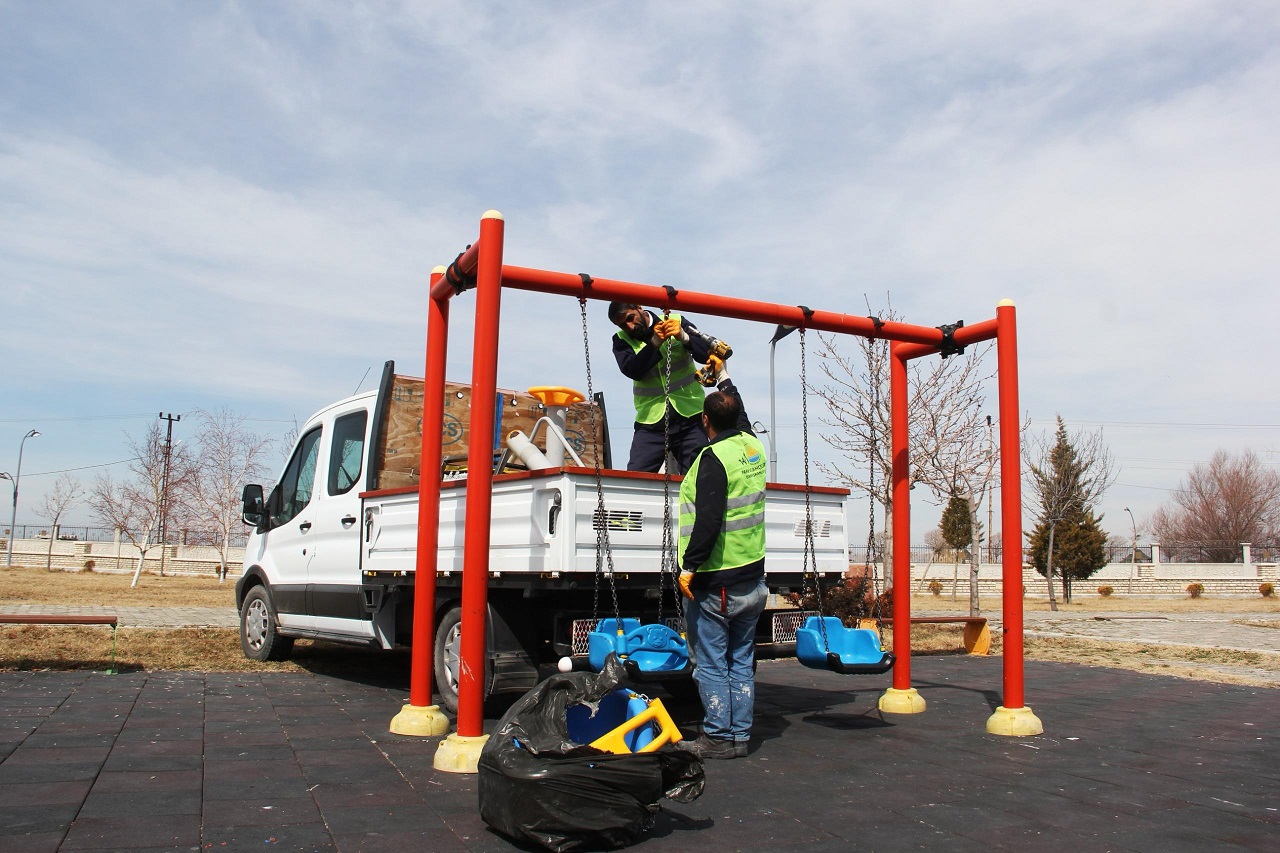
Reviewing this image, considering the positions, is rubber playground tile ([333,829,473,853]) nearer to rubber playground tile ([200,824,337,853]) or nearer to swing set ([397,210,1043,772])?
rubber playground tile ([200,824,337,853])

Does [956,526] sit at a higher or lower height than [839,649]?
higher

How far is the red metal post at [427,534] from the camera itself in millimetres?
5754

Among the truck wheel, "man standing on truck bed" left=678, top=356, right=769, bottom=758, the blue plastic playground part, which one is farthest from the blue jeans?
the truck wheel

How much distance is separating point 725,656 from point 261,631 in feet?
18.8

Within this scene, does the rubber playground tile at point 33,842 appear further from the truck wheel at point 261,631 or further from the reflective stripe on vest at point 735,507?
the truck wheel at point 261,631

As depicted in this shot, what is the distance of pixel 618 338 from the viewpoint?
21.3 ft

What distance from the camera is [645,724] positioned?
13.7 ft

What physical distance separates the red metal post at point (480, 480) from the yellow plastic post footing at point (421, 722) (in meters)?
0.75

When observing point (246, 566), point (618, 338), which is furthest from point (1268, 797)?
point (246, 566)

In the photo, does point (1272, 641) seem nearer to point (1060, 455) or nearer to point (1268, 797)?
point (1268, 797)

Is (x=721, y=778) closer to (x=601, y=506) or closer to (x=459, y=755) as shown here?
(x=459, y=755)

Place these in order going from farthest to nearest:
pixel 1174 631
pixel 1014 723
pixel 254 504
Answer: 1. pixel 1174 631
2. pixel 254 504
3. pixel 1014 723

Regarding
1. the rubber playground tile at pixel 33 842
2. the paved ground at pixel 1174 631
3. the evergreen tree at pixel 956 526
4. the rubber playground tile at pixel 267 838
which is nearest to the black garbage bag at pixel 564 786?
the rubber playground tile at pixel 267 838

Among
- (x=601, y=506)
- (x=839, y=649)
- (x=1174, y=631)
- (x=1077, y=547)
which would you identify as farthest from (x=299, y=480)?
(x=1077, y=547)
